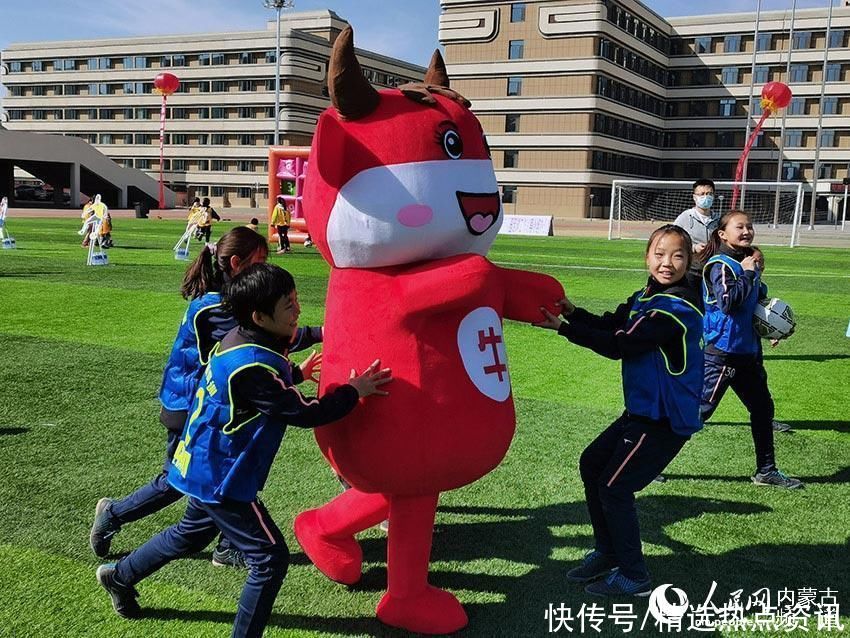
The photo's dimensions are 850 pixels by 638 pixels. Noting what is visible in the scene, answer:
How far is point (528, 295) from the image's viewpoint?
3.39m

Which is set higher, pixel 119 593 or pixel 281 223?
pixel 281 223

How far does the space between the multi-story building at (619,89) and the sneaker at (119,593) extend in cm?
5166

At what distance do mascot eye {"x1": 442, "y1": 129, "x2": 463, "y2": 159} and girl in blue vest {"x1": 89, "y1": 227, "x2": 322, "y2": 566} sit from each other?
1.15 meters

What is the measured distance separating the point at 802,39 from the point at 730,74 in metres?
5.33

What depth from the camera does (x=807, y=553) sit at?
397cm

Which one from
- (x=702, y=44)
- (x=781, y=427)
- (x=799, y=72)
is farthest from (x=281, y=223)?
(x=702, y=44)

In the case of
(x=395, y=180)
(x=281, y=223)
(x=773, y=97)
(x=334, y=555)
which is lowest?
(x=334, y=555)

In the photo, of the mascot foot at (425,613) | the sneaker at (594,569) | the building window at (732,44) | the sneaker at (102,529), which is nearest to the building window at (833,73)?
the building window at (732,44)

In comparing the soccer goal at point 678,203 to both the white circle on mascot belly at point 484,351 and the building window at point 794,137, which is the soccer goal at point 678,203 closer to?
the building window at point 794,137

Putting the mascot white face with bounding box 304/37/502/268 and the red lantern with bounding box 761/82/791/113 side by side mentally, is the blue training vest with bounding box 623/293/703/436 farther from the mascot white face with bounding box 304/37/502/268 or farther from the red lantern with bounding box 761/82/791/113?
the red lantern with bounding box 761/82/791/113

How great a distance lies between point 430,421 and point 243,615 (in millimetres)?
1025

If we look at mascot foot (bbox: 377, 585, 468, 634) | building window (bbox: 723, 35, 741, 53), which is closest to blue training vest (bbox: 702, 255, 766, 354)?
mascot foot (bbox: 377, 585, 468, 634)

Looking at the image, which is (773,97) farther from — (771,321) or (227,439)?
(227,439)

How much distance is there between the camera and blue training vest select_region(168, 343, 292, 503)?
2836 mm
